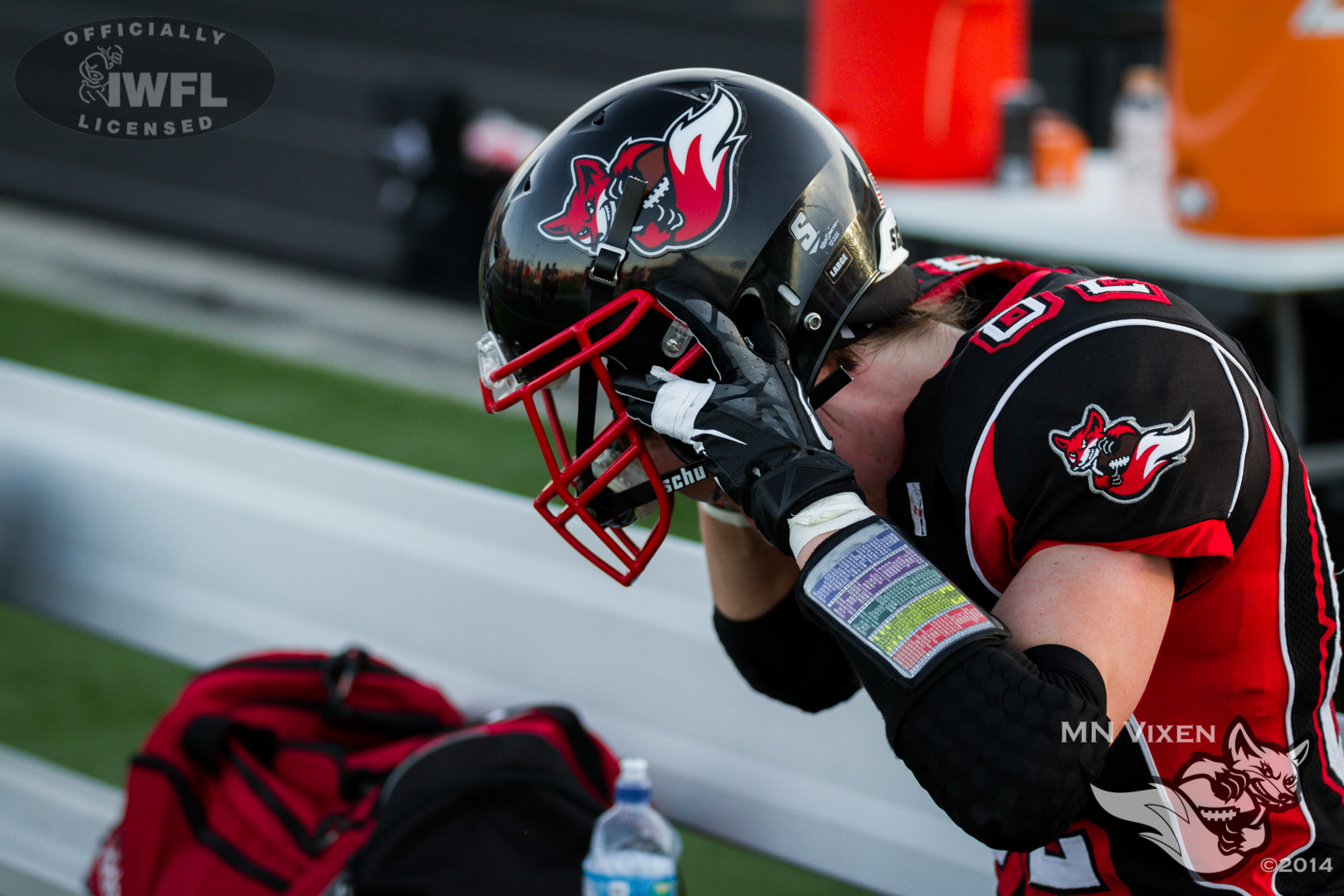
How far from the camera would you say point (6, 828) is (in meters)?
2.57

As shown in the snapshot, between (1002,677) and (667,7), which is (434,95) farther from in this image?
(667,7)

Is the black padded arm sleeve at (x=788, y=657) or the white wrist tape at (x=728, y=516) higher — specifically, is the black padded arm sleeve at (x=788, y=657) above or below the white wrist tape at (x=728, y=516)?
below

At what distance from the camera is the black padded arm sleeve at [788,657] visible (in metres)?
1.87

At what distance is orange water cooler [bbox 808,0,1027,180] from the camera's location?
15.4 ft

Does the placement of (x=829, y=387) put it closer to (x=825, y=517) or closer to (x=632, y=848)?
(x=825, y=517)

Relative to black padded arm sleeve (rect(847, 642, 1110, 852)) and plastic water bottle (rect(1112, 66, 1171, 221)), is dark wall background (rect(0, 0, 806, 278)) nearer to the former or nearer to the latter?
plastic water bottle (rect(1112, 66, 1171, 221))

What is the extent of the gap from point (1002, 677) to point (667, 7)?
17262mm

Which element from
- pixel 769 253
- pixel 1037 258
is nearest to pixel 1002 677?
pixel 769 253

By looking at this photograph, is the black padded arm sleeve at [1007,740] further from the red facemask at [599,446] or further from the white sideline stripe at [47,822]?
the white sideline stripe at [47,822]

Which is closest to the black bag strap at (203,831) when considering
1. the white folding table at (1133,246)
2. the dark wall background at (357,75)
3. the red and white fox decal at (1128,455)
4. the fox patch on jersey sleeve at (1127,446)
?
the fox patch on jersey sleeve at (1127,446)

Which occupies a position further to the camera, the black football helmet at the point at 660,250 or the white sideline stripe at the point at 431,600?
the white sideline stripe at the point at 431,600

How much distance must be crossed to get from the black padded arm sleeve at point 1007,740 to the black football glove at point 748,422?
217mm

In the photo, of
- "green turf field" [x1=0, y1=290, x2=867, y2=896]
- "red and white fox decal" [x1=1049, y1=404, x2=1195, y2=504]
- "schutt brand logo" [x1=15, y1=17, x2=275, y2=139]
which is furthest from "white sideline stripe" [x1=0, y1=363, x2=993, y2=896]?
"red and white fox decal" [x1=1049, y1=404, x2=1195, y2=504]

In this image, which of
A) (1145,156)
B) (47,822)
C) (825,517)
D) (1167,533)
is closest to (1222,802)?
(1167,533)
